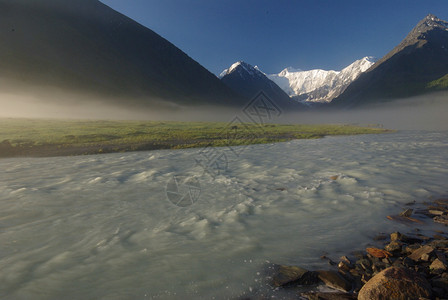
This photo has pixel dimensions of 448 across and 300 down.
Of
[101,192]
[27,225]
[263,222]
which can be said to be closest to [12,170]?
[101,192]

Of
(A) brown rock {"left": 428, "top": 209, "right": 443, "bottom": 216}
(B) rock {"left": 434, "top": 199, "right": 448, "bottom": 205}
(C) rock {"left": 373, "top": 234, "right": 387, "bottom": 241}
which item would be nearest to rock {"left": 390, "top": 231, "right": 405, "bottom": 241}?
(C) rock {"left": 373, "top": 234, "right": 387, "bottom": 241}

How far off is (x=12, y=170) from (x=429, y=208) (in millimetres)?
34352

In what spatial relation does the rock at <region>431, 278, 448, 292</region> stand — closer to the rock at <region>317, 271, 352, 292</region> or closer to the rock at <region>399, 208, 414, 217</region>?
the rock at <region>317, 271, 352, 292</region>

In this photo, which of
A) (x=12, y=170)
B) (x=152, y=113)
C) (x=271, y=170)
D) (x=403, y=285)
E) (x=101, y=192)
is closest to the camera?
(x=403, y=285)

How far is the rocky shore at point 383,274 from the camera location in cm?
574

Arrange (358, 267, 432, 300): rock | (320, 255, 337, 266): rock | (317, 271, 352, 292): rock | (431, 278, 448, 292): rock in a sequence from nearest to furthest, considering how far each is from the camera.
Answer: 1. (358, 267, 432, 300): rock
2. (431, 278, 448, 292): rock
3. (317, 271, 352, 292): rock
4. (320, 255, 337, 266): rock

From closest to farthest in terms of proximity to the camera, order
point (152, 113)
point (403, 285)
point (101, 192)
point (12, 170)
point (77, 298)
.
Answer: point (403, 285) < point (77, 298) < point (101, 192) < point (12, 170) < point (152, 113)

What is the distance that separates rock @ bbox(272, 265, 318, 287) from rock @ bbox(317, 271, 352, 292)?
24 cm

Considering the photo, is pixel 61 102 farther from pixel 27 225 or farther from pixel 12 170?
pixel 27 225

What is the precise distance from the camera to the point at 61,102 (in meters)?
173

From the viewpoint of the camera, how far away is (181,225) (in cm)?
1159

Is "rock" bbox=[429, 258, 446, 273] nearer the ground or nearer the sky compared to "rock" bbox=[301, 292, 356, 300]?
nearer the sky

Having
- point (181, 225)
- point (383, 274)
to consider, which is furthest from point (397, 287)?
point (181, 225)

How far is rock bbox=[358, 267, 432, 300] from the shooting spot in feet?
18.3
